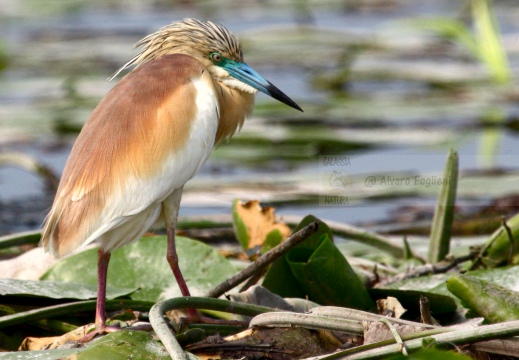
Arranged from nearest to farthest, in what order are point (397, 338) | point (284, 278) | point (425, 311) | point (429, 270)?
1. point (397, 338)
2. point (425, 311)
3. point (284, 278)
4. point (429, 270)

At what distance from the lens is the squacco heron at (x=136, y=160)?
97.9 inches

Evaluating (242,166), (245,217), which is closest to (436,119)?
(242,166)

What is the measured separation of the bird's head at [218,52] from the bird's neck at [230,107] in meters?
0.03

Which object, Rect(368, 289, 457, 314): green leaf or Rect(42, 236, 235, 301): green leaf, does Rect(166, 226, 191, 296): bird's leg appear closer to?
Rect(42, 236, 235, 301): green leaf

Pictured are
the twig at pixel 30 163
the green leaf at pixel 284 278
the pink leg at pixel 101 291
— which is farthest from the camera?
the twig at pixel 30 163

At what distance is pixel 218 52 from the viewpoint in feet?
9.59

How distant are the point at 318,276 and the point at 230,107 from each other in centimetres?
68

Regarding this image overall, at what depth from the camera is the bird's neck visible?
2887 mm

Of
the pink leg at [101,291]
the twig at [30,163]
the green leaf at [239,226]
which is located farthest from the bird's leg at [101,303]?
the twig at [30,163]

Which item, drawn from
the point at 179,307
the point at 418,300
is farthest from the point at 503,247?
the point at 179,307

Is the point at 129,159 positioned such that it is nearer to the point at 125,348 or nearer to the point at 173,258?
the point at 173,258

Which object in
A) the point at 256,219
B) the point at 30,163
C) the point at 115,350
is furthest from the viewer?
the point at 30,163

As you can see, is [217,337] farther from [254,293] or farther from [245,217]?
[245,217]

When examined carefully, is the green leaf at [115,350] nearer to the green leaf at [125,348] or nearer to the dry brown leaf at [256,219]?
the green leaf at [125,348]
